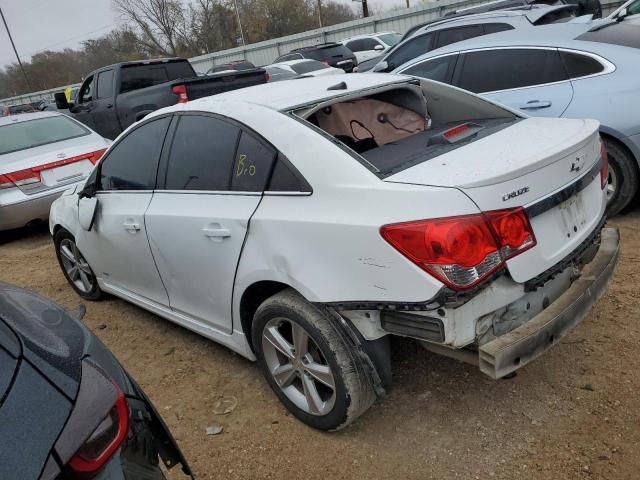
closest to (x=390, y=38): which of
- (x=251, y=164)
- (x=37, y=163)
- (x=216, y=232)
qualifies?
(x=37, y=163)

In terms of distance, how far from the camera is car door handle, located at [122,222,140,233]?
10.7 ft

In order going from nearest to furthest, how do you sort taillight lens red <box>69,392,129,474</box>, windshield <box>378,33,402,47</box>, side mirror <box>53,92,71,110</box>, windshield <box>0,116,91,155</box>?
taillight lens red <box>69,392,129,474</box> → windshield <box>0,116,91,155</box> → side mirror <box>53,92,71,110</box> → windshield <box>378,33,402,47</box>

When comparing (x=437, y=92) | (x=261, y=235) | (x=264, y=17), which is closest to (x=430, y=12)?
(x=437, y=92)

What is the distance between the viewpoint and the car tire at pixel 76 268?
4367mm

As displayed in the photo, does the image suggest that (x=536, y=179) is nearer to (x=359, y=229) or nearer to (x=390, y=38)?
(x=359, y=229)

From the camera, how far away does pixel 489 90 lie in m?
4.98

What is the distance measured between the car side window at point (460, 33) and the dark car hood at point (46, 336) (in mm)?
7648

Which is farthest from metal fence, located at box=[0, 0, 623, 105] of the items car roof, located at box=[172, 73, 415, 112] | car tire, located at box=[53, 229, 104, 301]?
car tire, located at box=[53, 229, 104, 301]

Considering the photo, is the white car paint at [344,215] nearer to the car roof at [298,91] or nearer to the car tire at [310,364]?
the car roof at [298,91]

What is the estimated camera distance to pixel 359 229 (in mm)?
2049

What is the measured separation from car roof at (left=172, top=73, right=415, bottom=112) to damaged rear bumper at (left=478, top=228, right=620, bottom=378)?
1.51m

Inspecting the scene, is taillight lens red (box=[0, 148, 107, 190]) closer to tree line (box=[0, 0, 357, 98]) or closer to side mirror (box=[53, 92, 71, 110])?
side mirror (box=[53, 92, 71, 110])

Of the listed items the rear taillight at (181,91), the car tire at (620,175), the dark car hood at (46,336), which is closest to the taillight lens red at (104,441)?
the dark car hood at (46,336)

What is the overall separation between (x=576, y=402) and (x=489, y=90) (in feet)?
10.9
